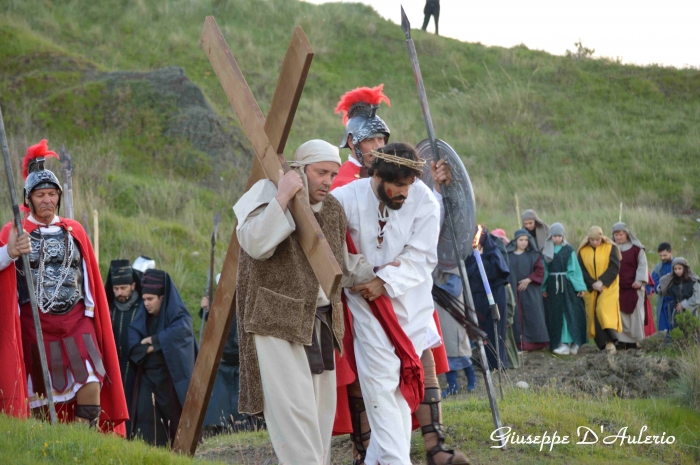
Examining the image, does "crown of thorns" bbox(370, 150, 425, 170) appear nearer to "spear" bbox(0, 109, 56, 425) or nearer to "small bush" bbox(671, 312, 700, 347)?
"spear" bbox(0, 109, 56, 425)

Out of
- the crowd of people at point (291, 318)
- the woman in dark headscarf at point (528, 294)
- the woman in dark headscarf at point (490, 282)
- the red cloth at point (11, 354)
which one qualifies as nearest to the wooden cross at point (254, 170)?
the crowd of people at point (291, 318)

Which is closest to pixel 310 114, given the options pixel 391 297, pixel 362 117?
pixel 362 117

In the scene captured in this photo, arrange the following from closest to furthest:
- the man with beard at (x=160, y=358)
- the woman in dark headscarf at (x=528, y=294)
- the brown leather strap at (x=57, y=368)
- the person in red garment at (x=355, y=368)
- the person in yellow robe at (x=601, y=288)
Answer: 1. the person in red garment at (x=355, y=368)
2. the brown leather strap at (x=57, y=368)
3. the man with beard at (x=160, y=358)
4. the woman in dark headscarf at (x=528, y=294)
5. the person in yellow robe at (x=601, y=288)

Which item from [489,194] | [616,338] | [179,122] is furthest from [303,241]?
[489,194]

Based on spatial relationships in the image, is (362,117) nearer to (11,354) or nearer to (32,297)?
(32,297)

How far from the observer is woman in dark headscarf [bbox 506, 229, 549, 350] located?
12.9 metres

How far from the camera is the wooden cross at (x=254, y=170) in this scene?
414 cm

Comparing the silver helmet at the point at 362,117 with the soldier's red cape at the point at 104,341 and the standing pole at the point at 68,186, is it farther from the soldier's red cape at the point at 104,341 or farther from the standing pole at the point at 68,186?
the standing pole at the point at 68,186

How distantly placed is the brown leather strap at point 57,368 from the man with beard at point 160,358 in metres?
2.03

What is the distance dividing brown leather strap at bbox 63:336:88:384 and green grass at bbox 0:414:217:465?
1.02 m

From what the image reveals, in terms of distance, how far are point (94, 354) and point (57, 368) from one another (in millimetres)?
270

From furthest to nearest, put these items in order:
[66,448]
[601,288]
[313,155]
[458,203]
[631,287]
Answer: [631,287], [601,288], [458,203], [313,155], [66,448]

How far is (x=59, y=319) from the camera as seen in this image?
6.12 metres

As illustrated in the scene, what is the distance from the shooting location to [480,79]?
32969 millimetres
